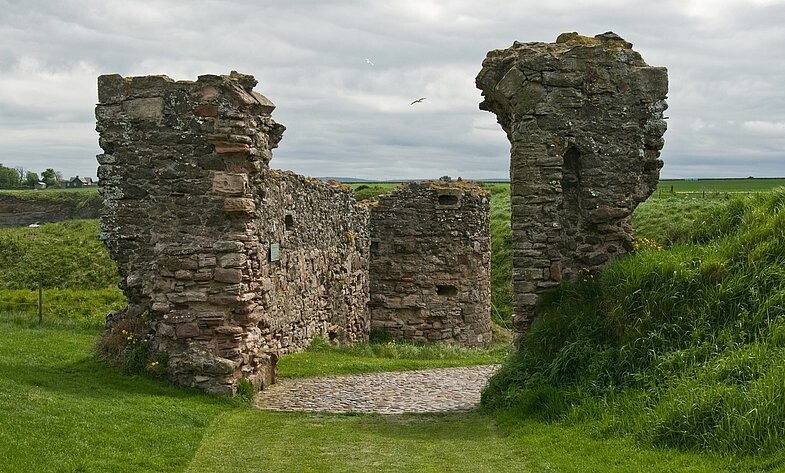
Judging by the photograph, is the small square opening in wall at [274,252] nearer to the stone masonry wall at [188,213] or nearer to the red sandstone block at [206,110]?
the stone masonry wall at [188,213]

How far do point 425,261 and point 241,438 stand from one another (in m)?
13.7

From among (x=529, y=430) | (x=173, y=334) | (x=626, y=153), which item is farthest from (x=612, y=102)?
(x=173, y=334)

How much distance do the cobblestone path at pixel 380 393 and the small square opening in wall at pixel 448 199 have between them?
7.84 m

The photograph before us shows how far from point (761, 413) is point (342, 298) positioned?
14.2 m

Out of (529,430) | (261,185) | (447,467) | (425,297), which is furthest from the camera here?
(425,297)

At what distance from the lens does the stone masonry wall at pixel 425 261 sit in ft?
75.5

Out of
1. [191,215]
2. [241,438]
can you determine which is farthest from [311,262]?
→ [241,438]

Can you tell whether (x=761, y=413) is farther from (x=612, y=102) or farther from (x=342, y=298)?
(x=342, y=298)

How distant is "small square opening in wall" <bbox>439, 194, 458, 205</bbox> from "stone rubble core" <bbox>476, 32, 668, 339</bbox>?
10991 mm

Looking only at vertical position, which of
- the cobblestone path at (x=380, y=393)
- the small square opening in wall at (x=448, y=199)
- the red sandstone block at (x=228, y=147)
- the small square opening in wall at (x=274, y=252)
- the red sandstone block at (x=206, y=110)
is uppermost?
the red sandstone block at (x=206, y=110)

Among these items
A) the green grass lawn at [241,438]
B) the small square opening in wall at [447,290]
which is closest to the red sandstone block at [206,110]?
the green grass lawn at [241,438]

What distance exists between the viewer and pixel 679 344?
939 centimetres

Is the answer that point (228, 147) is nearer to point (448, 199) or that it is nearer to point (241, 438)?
point (241, 438)

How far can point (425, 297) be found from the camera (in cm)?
2308
